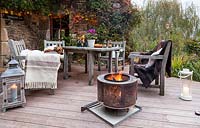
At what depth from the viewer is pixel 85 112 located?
2.33m

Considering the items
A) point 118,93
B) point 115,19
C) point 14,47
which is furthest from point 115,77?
point 115,19

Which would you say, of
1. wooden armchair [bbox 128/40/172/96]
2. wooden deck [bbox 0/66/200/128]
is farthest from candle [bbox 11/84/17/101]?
wooden armchair [bbox 128/40/172/96]

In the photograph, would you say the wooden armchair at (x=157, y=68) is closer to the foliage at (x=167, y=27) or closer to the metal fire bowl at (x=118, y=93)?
the metal fire bowl at (x=118, y=93)

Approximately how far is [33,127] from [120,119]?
0.90 metres

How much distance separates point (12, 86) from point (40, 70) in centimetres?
56

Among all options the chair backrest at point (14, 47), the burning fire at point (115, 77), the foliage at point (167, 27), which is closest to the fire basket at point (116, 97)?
the burning fire at point (115, 77)

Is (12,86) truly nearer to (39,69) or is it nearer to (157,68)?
(39,69)

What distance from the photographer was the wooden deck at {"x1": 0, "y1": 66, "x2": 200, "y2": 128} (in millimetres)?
2029

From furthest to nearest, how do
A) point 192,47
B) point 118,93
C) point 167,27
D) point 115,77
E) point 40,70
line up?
point 167,27
point 192,47
point 40,70
point 115,77
point 118,93

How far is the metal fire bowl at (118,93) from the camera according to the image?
6.81 feet

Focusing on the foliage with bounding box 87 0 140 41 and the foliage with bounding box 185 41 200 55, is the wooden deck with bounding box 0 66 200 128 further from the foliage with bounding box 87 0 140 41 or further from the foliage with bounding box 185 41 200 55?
the foliage with bounding box 87 0 140 41

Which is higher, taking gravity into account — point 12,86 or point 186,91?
point 12,86

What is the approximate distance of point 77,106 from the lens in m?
2.51

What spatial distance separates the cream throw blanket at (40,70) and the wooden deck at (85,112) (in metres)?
0.20
